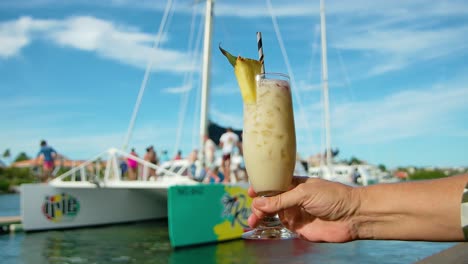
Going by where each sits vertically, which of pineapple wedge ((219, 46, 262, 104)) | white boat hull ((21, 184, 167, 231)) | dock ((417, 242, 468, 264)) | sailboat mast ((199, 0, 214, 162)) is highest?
sailboat mast ((199, 0, 214, 162))

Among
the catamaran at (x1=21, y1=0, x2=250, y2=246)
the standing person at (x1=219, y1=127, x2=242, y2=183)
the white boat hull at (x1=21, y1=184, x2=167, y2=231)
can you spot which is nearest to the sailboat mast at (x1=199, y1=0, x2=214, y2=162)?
the catamaran at (x1=21, y1=0, x2=250, y2=246)

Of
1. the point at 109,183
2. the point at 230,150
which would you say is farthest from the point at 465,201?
the point at 109,183

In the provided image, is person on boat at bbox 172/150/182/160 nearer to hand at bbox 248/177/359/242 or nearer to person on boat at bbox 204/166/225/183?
person on boat at bbox 204/166/225/183

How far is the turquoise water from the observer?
23.0 ft

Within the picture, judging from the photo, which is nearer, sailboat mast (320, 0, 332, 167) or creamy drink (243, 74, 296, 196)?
creamy drink (243, 74, 296, 196)

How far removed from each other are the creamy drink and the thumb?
0.03 meters

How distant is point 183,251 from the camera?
25.7 feet

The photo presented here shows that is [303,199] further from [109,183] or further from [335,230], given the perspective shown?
[109,183]

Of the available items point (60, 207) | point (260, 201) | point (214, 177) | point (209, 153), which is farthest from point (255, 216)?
point (60, 207)

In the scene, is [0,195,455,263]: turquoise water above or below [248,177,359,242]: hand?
below

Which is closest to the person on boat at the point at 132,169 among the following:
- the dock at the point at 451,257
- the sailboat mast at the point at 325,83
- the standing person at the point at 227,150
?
the standing person at the point at 227,150

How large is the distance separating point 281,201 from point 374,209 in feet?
1.15

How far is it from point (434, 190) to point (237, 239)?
801cm

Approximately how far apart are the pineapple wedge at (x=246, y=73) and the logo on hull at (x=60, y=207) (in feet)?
33.3
